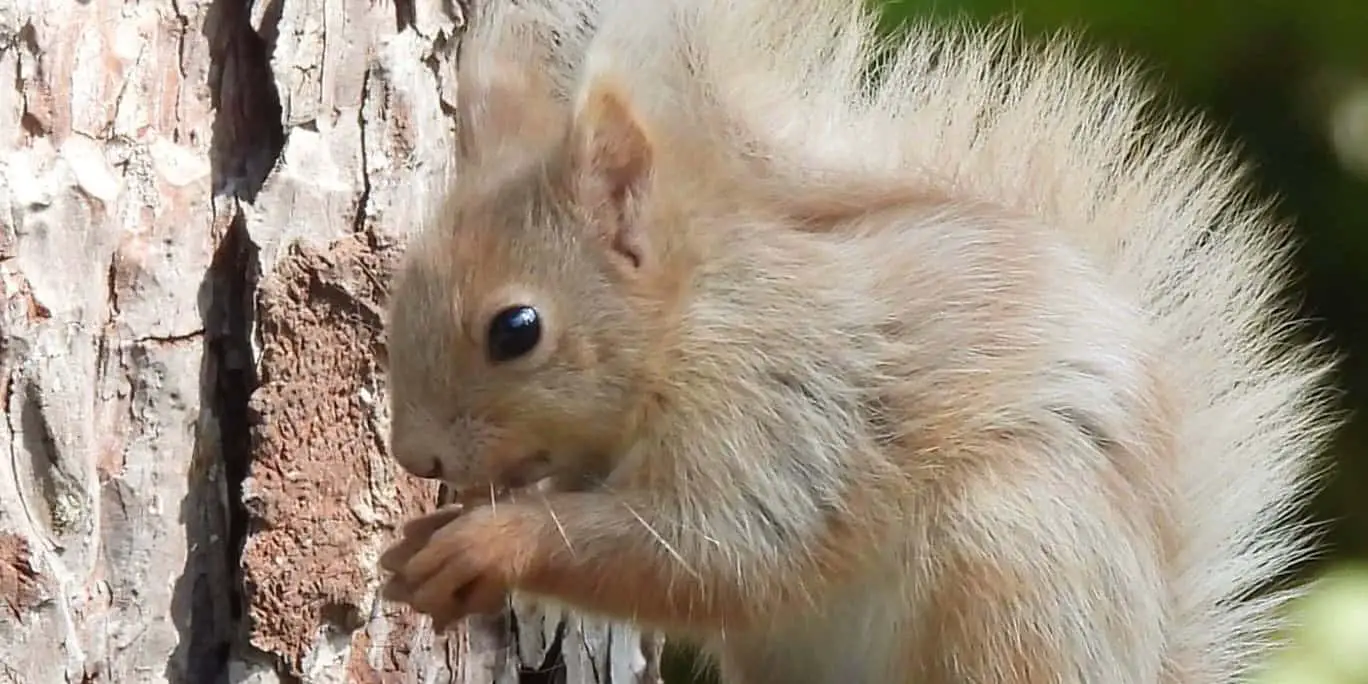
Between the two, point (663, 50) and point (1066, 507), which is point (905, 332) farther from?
point (663, 50)

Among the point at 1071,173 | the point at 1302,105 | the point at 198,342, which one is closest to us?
the point at 198,342

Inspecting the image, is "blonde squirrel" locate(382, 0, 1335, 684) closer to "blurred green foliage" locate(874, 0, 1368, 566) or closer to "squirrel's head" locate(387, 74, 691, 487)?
"squirrel's head" locate(387, 74, 691, 487)

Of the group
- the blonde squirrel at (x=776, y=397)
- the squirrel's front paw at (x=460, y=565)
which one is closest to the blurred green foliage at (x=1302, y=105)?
the blonde squirrel at (x=776, y=397)

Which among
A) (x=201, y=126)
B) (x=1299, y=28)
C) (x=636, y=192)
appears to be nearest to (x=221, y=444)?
(x=201, y=126)

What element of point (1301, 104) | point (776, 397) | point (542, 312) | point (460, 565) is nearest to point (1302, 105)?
point (1301, 104)

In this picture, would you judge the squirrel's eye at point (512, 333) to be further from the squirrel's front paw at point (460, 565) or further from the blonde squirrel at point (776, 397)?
the squirrel's front paw at point (460, 565)

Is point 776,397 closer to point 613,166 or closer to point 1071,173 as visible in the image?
point 613,166
